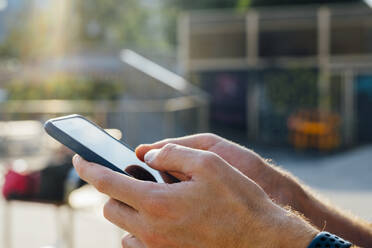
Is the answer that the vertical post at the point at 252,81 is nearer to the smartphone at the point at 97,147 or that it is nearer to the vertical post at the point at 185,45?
the vertical post at the point at 185,45

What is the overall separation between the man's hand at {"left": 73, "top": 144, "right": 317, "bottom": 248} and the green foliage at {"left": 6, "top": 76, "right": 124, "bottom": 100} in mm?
15159

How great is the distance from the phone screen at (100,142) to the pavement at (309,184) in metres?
0.58

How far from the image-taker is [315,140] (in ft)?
51.1

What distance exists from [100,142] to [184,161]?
25 cm

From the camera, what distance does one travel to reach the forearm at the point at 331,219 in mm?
1541

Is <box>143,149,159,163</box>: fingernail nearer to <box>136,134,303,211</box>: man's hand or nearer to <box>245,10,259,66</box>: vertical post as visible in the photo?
<box>136,134,303,211</box>: man's hand

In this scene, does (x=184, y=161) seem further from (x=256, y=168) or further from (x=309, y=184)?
(x=309, y=184)

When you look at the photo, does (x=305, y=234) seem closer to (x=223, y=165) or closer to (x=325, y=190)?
(x=223, y=165)

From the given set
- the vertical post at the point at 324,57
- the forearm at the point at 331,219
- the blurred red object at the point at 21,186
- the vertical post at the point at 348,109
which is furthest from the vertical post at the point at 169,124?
the forearm at the point at 331,219

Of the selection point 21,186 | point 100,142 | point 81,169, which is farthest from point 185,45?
point 81,169

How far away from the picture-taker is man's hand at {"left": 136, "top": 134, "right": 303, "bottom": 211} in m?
1.52

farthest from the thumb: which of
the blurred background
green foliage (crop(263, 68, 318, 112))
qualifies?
green foliage (crop(263, 68, 318, 112))

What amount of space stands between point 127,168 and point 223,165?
9.7 inches

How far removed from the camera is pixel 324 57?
55.3 ft
